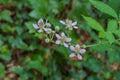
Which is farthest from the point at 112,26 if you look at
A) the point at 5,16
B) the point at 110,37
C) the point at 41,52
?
the point at 5,16

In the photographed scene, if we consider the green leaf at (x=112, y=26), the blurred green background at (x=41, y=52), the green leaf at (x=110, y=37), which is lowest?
the blurred green background at (x=41, y=52)

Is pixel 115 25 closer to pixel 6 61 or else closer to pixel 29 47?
pixel 29 47

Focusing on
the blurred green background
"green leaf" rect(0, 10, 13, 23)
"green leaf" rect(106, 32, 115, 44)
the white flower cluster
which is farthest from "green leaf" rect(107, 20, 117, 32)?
"green leaf" rect(0, 10, 13, 23)

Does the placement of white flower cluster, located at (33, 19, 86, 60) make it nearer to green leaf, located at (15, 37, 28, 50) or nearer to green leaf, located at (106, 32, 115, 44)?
green leaf, located at (106, 32, 115, 44)

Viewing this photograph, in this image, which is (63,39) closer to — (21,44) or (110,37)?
(110,37)

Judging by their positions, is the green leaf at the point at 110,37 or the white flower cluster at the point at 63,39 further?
the white flower cluster at the point at 63,39

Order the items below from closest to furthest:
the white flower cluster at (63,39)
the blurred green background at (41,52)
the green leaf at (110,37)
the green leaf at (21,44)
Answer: the green leaf at (110,37) → the white flower cluster at (63,39) → the blurred green background at (41,52) → the green leaf at (21,44)

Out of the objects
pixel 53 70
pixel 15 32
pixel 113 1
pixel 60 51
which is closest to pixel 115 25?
pixel 113 1

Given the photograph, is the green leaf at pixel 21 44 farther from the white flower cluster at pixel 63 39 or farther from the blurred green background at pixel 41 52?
the white flower cluster at pixel 63 39

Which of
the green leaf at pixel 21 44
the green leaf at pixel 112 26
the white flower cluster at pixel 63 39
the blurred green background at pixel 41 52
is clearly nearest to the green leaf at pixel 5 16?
the blurred green background at pixel 41 52

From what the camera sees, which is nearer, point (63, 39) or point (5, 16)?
point (63, 39)
